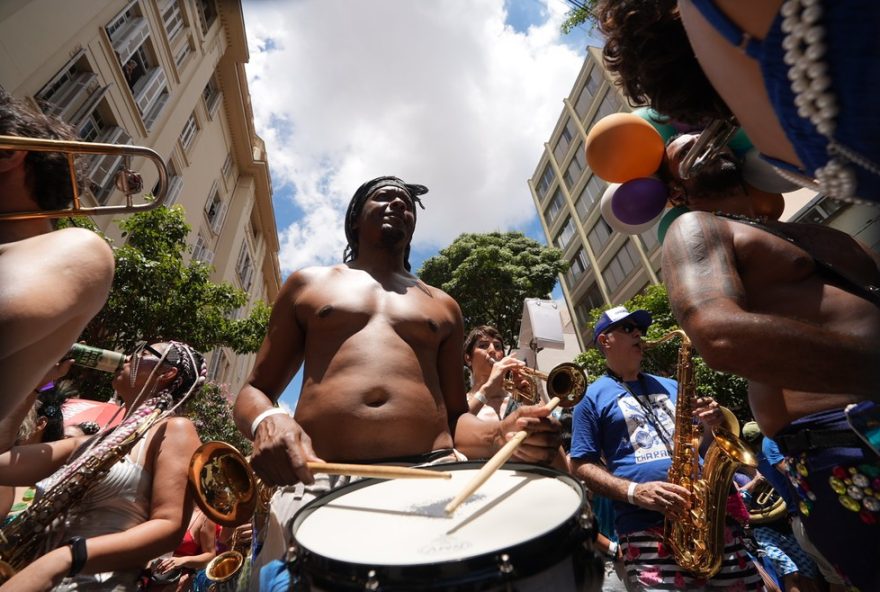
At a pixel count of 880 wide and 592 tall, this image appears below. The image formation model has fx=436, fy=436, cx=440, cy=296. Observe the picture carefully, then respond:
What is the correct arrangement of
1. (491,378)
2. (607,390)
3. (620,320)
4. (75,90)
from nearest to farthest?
1. (607,390)
2. (620,320)
3. (491,378)
4. (75,90)

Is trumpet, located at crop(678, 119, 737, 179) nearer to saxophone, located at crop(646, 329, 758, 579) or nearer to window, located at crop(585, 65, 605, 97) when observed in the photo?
saxophone, located at crop(646, 329, 758, 579)

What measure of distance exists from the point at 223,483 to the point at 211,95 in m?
22.9

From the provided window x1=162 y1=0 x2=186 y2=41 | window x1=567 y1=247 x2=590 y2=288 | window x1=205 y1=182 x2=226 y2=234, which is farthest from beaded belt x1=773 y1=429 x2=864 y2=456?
window x1=567 y1=247 x2=590 y2=288

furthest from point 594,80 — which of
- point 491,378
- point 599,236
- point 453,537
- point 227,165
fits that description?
point 453,537

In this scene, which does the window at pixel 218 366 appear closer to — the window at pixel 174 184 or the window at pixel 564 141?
the window at pixel 174 184

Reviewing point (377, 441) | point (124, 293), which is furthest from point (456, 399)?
point (124, 293)

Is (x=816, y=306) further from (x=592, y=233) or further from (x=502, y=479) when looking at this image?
(x=592, y=233)

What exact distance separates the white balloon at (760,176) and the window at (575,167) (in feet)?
87.2

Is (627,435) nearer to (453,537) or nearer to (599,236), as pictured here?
(453,537)

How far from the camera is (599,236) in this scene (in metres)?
26.1

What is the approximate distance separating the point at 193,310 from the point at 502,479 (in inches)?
379

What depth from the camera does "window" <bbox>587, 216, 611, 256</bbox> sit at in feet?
83.2

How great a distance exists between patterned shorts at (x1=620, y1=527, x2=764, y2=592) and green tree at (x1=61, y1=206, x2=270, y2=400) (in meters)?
8.95

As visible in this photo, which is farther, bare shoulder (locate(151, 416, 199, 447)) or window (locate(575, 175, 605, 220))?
window (locate(575, 175, 605, 220))
